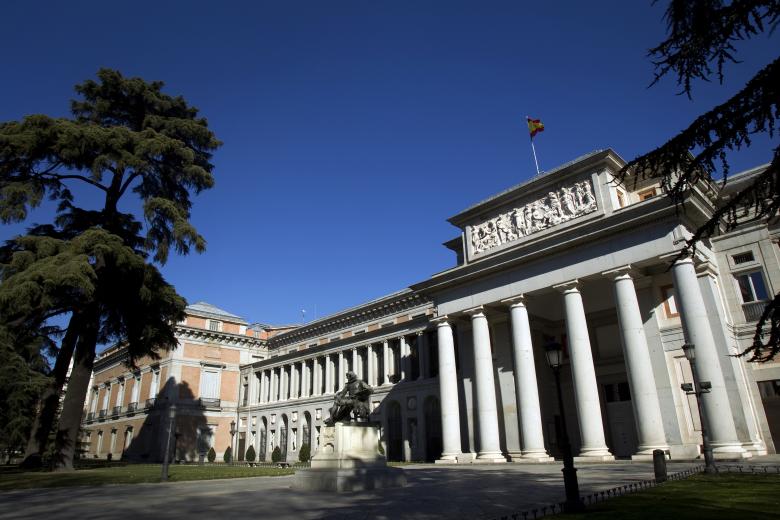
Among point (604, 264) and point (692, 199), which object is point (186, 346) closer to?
point (604, 264)

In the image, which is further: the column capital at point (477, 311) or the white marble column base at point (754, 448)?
the column capital at point (477, 311)

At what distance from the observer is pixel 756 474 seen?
1242 centimetres

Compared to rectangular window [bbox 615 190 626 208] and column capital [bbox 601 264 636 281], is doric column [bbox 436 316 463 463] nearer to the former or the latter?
column capital [bbox 601 264 636 281]

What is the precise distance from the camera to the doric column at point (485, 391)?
25453mm

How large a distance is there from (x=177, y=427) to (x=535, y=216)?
44569 millimetres

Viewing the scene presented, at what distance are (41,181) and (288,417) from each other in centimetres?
3385

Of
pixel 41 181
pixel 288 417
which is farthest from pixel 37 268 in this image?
pixel 288 417

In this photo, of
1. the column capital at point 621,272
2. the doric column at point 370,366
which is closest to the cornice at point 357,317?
the doric column at point 370,366

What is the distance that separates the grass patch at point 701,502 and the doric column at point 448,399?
1690 centimetres

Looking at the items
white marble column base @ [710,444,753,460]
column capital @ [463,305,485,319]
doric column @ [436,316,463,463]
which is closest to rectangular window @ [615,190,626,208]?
column capital @ [463,305,485,319]

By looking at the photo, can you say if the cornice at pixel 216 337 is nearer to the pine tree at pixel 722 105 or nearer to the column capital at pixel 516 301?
the column capital at pixel 516 301

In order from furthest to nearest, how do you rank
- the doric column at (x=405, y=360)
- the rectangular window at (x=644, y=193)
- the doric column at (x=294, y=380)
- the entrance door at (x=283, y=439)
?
1. the doric column at (x=294, y=380)
2. the entrance door at (x=283, y=439)
3. the doric column at (x=405, y=360)
4. the rectangular window at (x=644, y=193)

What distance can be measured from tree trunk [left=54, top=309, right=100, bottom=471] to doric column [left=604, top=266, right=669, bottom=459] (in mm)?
24665

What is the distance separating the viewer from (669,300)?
23.6 metres
